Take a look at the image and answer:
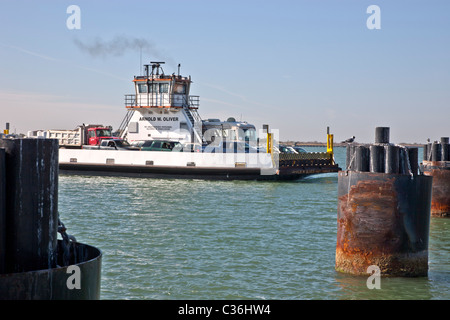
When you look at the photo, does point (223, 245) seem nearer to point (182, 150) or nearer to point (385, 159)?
point (385, 159)

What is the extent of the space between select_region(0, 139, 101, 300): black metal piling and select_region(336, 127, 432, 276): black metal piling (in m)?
5.34

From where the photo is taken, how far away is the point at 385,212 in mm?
8711

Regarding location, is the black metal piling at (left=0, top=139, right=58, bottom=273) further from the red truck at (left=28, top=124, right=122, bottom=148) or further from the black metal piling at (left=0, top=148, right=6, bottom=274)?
the red truck at (left=28, top=124, right=122, bottom=148)

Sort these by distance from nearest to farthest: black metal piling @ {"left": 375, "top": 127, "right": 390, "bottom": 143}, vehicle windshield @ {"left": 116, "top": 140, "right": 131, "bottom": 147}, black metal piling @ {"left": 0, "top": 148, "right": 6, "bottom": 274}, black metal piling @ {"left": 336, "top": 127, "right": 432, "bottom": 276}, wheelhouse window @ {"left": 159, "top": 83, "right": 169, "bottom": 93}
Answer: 1. black metal piling @ {"left": 0, "top": 148, "right": 6, "bottom": 274}
2. black metal piling @ {"left": 336, "top": 127, "right": 432, "bottom": 276}
3. black metal piling @ {"left": 375, "top": 127, "right": 390, "bottom": 143}
4. vehicle windshield @ {"left": 116, "top": 140, "right": 131, "bottom": 147}
5. wheelhouse window @ {"left": 159, "top": 83, "right": 169, "bottom": 93}

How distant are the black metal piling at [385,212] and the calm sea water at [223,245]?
1.33 ft

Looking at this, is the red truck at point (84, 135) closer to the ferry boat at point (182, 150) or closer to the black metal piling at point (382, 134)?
the ferry boat at point (182, 150)

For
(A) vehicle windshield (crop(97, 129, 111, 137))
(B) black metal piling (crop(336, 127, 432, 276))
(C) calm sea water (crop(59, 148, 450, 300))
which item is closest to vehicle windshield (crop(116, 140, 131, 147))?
(A) vehicle windshield (crop(97, 129, 111, 137))

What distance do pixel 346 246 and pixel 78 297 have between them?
5643 mm

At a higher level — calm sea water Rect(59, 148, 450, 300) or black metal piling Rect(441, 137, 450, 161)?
black metal piling Rect(441, 137, 450, 161)

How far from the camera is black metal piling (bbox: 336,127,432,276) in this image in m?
8.70

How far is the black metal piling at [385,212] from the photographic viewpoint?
870 centimetres

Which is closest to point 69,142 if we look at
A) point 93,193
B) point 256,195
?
point 93,193

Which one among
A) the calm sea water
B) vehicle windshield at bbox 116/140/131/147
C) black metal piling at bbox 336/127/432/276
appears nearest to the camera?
black metal piling at bbox 336/127/432/276
